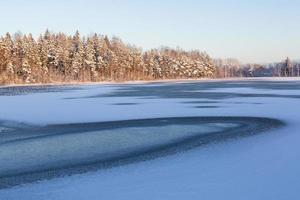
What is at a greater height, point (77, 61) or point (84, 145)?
point (77, 61)

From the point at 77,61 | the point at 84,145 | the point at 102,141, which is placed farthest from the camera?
the point at 77,61

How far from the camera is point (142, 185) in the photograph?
9836mm

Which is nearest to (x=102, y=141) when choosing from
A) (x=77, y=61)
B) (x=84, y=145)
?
(x=84, y=145)

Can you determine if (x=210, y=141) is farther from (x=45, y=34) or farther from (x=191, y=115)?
(x=45, y=34)

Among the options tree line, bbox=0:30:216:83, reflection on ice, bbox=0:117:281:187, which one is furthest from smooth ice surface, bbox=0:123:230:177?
tree line, bbox=0:30:216:83

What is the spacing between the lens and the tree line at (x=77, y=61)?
93838mm

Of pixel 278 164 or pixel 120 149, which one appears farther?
pixel 120 149

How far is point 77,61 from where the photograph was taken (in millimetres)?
103375

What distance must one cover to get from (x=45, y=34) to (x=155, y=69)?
1182 inches

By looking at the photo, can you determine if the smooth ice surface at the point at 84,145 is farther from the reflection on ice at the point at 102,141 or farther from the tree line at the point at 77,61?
the tree line at the point at 77,61

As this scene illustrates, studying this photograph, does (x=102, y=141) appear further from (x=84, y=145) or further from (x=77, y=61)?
(x=77, y=61)

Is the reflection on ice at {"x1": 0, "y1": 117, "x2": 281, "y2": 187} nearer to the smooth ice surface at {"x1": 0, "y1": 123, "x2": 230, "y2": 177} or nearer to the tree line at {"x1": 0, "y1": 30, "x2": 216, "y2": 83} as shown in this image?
the smooth ice surface at {"x1": 0, "y1": 123, "x2": 230, "y2": 177}

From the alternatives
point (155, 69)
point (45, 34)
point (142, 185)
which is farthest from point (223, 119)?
point (155, 69)

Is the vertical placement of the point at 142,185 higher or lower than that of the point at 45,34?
lower
